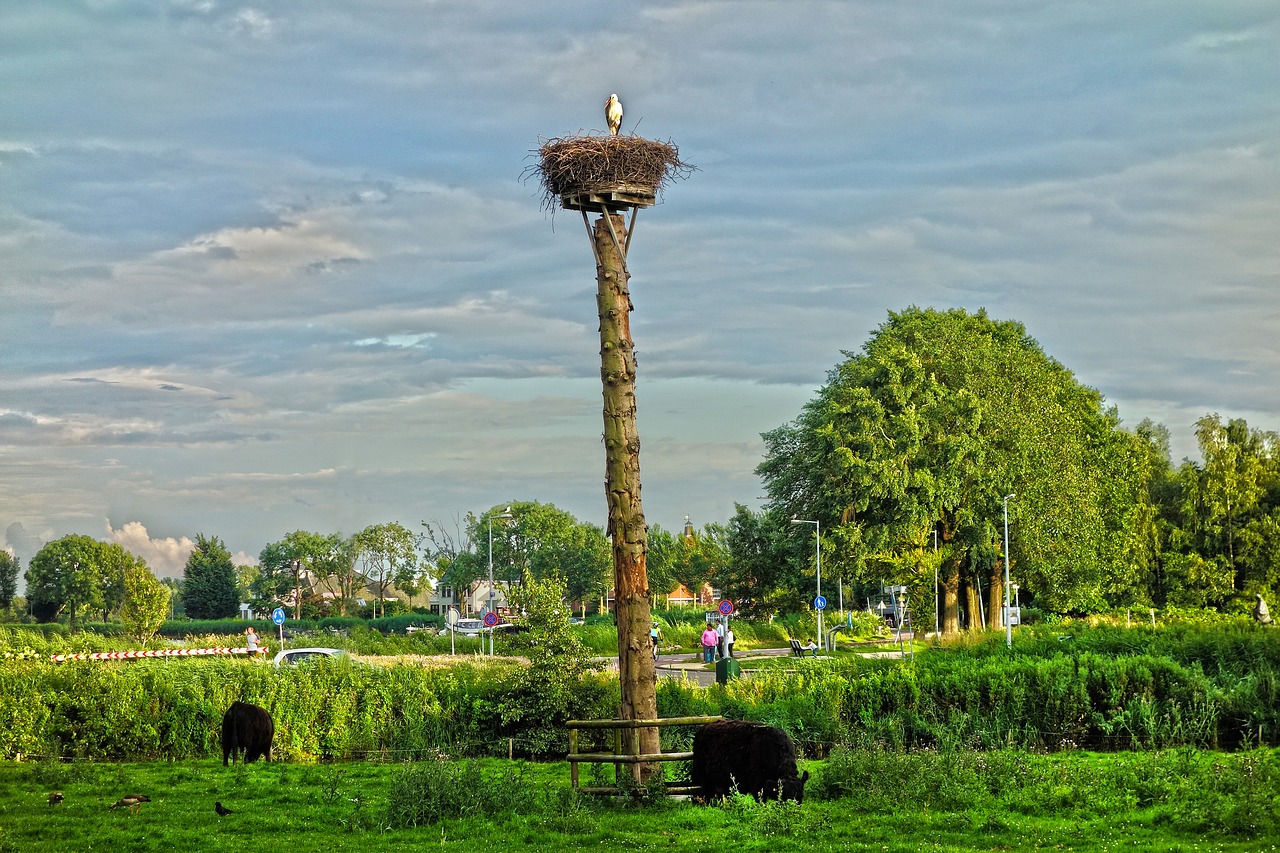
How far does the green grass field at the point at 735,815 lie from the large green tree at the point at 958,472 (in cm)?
3543

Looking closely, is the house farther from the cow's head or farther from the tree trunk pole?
the cow's head

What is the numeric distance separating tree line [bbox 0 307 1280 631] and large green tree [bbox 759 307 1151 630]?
0.32 ft

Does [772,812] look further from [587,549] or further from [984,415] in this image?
[587,549]

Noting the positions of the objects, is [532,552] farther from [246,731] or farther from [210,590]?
[246,731]

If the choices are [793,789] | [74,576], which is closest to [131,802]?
[793,789]

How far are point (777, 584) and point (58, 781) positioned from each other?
2122 inches

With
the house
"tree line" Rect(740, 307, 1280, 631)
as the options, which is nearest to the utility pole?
"tree line" Rect(740, 307, 1280, 631)

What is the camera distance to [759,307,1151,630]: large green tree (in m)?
51.7

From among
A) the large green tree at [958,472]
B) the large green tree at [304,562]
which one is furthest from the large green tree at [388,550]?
the large green tree at [958,472]

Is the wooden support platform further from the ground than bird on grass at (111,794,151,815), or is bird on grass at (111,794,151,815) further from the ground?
the wooden support platform

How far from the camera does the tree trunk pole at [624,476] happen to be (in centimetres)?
1623

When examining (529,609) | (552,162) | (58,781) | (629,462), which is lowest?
(58,781)

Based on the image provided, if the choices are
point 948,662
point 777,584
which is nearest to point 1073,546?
point 777,584

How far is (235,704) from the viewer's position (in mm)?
20469
